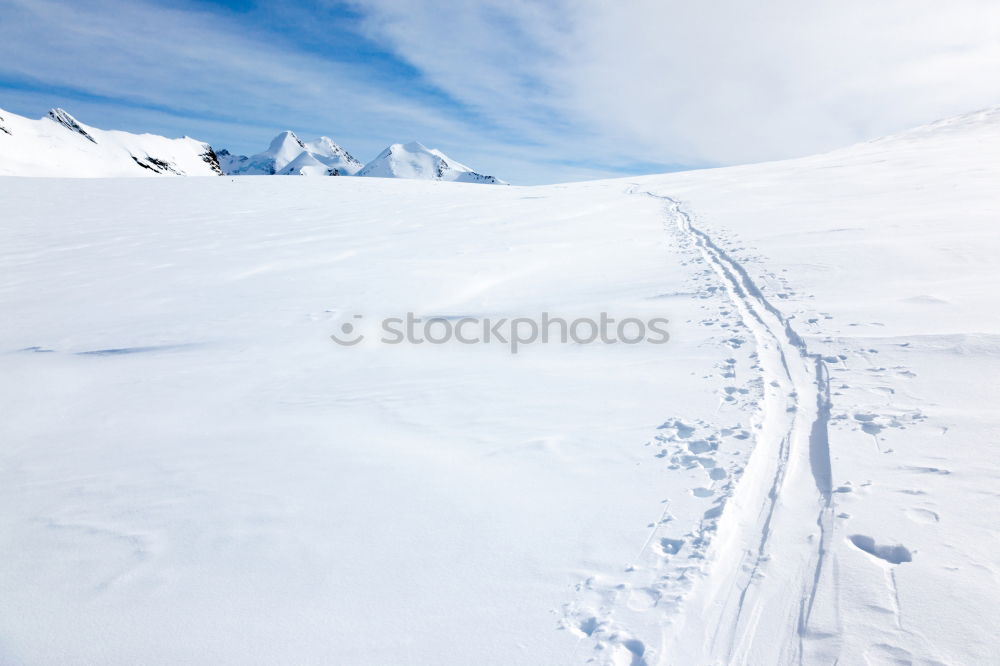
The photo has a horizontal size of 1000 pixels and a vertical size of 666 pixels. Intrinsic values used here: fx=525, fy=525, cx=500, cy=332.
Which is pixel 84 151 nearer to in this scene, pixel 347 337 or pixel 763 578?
pixel 347 337

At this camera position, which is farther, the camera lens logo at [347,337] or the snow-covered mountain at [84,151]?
the snow-covered mountain at [84,151]

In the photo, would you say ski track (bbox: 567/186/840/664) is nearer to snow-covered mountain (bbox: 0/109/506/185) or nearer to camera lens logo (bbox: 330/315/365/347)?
camera lens logo (bbox: 330/315/365/347)

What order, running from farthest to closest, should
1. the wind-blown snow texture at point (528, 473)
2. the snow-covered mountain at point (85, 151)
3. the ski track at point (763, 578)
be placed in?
the snow-covered mountain at point (85, 151), the wind-blown snow texture at point (528, 473), the ski track at point (763, 578)

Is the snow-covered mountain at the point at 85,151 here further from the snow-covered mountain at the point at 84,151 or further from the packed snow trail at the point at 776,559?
the packed snow trail at the point at 776,559

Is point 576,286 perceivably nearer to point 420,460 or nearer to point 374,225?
point 420,460

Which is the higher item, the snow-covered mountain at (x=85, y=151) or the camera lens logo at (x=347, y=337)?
the snow-covered mountain at (x=85, y=151)

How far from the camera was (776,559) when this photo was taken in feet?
7.75

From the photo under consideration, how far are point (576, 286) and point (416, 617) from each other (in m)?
5.85

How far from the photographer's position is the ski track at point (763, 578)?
6.53ft

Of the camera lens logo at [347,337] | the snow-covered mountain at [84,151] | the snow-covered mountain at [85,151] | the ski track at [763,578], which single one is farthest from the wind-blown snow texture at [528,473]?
the snow-covered mountain at [84,151]

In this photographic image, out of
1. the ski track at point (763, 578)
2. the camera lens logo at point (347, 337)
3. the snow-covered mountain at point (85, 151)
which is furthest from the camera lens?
the snow-covered mountain at point (85, 151)

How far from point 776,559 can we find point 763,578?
5.7 inches

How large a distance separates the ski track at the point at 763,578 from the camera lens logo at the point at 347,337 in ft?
13.8

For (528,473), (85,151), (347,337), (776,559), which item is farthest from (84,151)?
(776,559)
